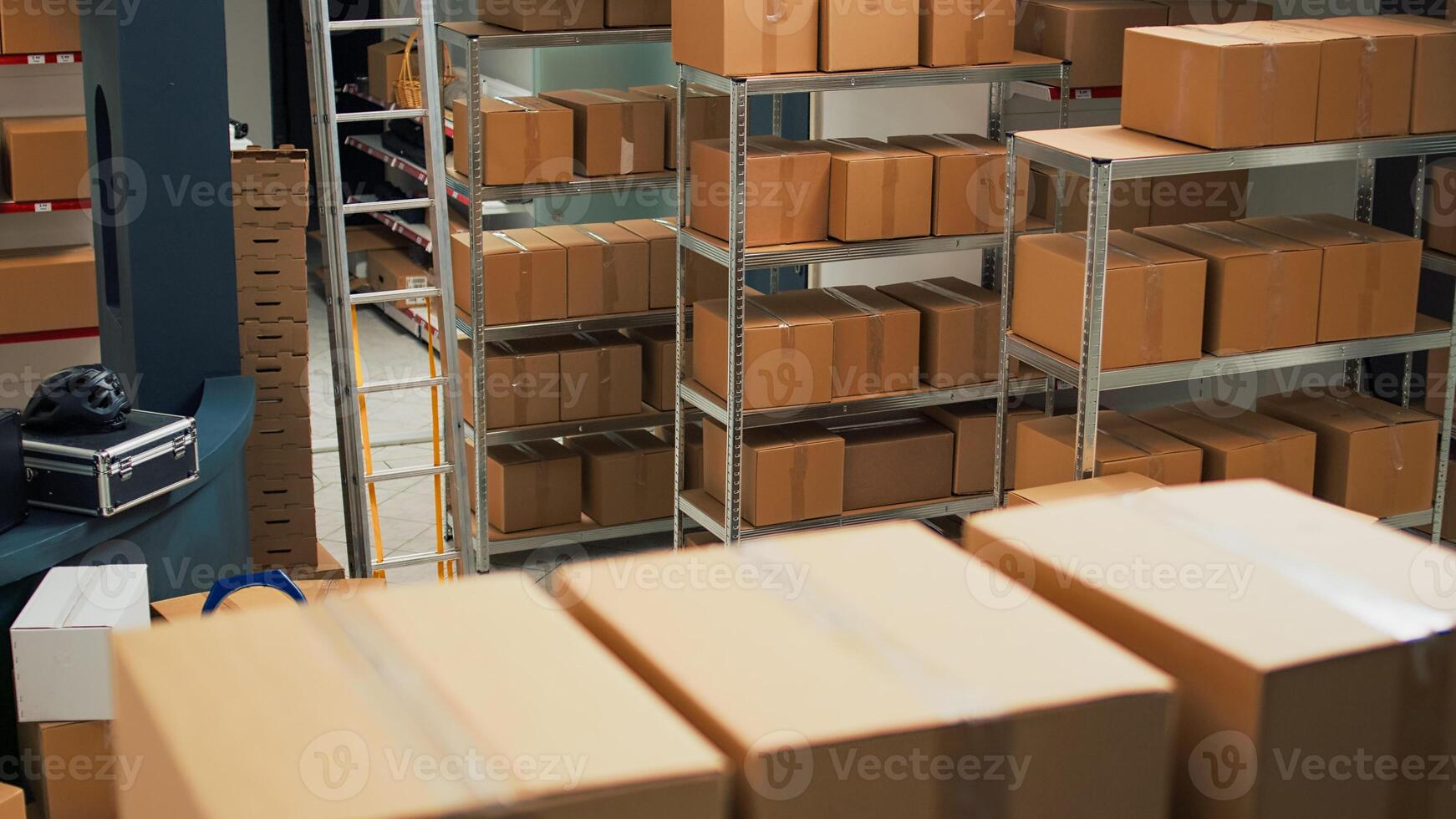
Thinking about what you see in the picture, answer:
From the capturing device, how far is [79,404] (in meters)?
4.33

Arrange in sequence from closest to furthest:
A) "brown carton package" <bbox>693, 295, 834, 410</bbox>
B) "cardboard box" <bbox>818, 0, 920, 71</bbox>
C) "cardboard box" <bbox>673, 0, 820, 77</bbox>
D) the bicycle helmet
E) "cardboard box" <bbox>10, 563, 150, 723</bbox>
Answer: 1. "cardboard box" <bbox>10, 563, 150, 723</bbox>
2. the bicycle helmet
3. "cardboard box" <bbox>673, 0, 820, 77</bbox>
4. "cardboard box" <bbox>818, 0, 920, 71</bbox>
5. "brown carton package" <bbox>693, 295, 834, 410</bbox>

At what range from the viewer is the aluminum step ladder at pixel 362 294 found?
5.18 m

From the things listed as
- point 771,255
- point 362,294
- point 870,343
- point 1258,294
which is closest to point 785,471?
point 870,343

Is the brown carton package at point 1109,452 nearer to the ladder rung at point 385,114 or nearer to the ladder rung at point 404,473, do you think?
the ladder rung at point 404,473

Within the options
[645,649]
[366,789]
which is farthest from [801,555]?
[366,789]

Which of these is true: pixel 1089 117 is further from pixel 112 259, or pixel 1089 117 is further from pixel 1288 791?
pixel 1288 791

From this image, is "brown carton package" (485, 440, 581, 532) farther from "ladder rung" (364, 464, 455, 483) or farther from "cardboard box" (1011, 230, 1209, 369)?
"cardboard box" (1011, 230, 1209, 369)

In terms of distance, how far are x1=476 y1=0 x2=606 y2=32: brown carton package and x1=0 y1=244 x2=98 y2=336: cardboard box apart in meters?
2.32

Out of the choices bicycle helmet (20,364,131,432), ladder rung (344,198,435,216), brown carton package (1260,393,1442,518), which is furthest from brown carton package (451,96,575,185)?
brown carton package (1260,393,1442,518)

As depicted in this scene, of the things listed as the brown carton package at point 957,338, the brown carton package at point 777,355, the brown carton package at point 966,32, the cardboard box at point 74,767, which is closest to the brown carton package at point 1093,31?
the brown carton package at point 966,32

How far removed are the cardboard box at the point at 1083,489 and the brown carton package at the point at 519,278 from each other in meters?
2.40

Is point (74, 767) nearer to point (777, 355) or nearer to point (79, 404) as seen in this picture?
point (79, 404)

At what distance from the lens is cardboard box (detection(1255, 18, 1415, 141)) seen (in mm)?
4395

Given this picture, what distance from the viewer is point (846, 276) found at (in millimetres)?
7359
